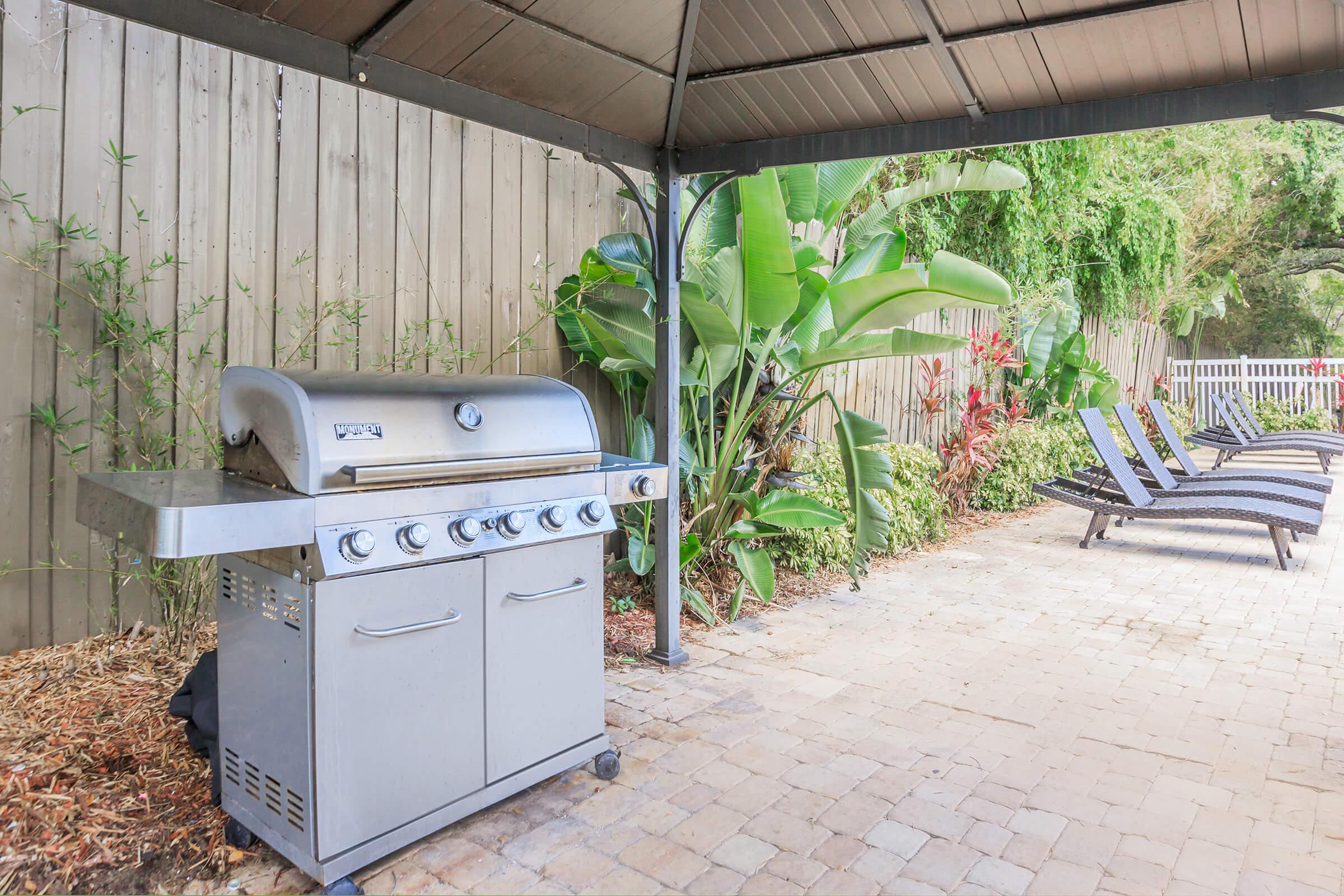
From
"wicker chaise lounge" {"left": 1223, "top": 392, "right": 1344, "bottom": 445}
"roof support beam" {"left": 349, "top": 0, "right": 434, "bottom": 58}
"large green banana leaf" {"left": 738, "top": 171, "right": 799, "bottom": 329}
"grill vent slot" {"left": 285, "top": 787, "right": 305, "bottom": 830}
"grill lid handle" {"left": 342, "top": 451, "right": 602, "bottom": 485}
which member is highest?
"roof support beam" {"left": 349, "top": 0, "right": 434, "bottom": 58}

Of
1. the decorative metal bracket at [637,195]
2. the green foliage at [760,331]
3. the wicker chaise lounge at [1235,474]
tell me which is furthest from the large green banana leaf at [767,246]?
the wicker chaise lounge at [1235,474]

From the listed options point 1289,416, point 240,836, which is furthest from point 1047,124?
point 1289,416

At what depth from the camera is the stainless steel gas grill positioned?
2195mm

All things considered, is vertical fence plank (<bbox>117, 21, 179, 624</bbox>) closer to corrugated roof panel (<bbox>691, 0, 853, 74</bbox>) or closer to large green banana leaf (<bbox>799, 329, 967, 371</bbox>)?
corrugated roof panel (<bbox>691, 0, 853, 74</bbox>)

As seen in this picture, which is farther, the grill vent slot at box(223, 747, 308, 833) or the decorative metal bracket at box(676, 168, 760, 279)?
the decorative metal bracket at box(676, 168, 760, 279)

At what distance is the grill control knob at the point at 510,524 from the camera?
8.57 ft

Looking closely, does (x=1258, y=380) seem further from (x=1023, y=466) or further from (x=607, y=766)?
(x=607, y=766)

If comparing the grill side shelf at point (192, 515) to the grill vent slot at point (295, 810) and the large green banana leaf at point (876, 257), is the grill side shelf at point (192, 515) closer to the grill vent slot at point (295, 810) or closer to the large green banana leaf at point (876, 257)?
the grill vent slot at point (295, 810)

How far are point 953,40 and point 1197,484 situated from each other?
6.38 m

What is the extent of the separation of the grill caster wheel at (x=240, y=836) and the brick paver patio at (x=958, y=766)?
1.36ft

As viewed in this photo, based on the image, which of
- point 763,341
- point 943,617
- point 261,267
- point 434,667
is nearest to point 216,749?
point 434,667

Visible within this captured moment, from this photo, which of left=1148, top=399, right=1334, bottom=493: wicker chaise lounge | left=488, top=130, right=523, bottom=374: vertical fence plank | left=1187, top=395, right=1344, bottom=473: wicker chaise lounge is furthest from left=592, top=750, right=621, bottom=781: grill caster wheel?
left=1187, top=395, right=1344, bottom=473: wicker chaise lounge

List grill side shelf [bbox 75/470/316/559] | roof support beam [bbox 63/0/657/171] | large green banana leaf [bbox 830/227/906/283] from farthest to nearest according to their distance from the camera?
large green banana leaf [bbox 830/227/906/283] → roof support beam [bbox 63/0/657/171] → grill side shelf [bbox 75/470/316/559]

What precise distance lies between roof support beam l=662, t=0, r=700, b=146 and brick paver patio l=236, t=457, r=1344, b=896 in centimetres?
266
